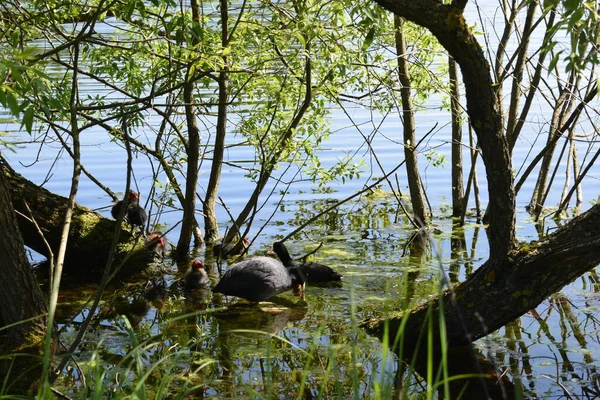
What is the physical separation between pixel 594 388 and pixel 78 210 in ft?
17.4

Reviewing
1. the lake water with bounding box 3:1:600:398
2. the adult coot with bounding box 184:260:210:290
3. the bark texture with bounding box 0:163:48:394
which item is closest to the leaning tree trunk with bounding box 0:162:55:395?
the bark texture with bounding box 0:163:48:394

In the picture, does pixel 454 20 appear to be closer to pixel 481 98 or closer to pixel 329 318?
pixel 481 98

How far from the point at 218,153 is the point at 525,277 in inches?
177

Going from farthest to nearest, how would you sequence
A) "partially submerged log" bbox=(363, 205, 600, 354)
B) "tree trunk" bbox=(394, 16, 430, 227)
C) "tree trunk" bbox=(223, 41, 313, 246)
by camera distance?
"tree trunk" bbox=(394, 16, 430, 227) → "tree trunk" bbox=(223, 41, 313, 246) → "partially submerged log" bbox=(363, 205, 600, 354)

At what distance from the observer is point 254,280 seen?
7.20m

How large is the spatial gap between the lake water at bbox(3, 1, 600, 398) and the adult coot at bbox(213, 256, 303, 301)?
180 millimetres

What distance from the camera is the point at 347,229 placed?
34.3 ft

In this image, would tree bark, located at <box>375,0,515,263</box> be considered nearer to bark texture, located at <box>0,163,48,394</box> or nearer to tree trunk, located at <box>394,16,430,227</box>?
bark texture, located at <box>0,163,48,394</box>

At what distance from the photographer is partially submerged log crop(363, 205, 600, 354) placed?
5.01 metres

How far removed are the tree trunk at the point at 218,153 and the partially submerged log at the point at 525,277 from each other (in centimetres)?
333

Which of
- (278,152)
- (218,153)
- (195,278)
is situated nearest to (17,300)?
(195,278)

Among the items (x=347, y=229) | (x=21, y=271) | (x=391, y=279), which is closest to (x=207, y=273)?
(x=391, y=279)

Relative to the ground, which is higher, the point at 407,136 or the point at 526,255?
the point at 407,136

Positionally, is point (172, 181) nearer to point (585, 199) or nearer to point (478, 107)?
point (478, 107)
